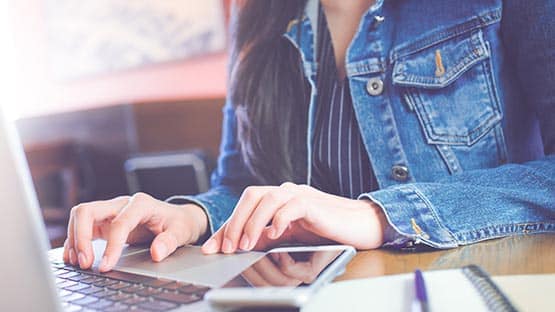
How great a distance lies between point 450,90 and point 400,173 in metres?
0.12

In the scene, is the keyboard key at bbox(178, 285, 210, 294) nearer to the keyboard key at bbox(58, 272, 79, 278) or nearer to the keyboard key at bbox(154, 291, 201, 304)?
the keyboard key at bbox(154, 291, 201, 304)

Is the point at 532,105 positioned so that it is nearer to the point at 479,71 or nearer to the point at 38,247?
the point at 479,71

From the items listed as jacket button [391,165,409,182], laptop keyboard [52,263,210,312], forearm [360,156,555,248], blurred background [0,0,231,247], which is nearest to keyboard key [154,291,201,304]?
laptop keyboard [52,263,210,312]

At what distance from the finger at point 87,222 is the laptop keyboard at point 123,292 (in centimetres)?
3

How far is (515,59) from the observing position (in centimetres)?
67

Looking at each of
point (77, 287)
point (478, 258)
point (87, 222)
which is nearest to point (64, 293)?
point (77, 287)

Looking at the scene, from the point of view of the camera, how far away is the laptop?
0.87 feet

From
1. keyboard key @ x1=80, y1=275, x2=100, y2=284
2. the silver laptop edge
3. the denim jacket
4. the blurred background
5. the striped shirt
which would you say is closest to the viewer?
the silver laptop edge

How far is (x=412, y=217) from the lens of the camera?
1.70 feet

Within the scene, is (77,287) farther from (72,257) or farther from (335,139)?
(335,139)

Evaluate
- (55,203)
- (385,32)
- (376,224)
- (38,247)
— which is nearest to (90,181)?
(55,203)

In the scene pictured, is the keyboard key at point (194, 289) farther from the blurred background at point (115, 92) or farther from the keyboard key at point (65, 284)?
the blurred background at point (115, 92)

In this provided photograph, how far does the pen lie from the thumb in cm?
24

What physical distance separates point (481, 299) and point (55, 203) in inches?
79.1
